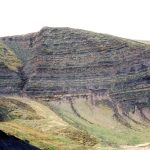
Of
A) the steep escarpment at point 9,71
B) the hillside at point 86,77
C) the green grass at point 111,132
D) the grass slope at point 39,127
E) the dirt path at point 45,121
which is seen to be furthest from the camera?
the steep escarpment at point 9,71

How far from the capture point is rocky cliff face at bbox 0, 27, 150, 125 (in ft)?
541

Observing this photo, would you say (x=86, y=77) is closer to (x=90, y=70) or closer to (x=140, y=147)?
(x=90, y=70)

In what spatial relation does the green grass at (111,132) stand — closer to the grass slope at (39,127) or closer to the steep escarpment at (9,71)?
the grass slope at (39,127)

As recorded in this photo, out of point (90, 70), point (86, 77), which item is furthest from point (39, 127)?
point (90, 70)

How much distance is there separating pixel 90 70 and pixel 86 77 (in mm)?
3345

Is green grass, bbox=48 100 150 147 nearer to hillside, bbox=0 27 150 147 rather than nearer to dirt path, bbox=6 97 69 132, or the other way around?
hillside, bbox=0 27 150 147

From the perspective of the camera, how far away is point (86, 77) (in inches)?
6644

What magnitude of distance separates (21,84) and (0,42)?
85.0ft

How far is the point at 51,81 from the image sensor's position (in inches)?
6673

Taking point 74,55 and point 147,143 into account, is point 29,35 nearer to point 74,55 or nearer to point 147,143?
point 74,55

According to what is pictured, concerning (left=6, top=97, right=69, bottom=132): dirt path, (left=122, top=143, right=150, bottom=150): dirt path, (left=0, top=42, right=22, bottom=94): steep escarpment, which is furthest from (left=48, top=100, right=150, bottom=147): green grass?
(left=0, top=42, right=22, bottom=94): steep escarpment

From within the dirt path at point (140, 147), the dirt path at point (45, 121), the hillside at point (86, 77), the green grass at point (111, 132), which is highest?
the hillside at point (86, 77)

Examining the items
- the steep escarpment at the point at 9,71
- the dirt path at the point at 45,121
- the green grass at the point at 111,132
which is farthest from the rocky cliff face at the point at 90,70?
the dirt path at the point at 45,121

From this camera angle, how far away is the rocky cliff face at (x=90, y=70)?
541 ft
